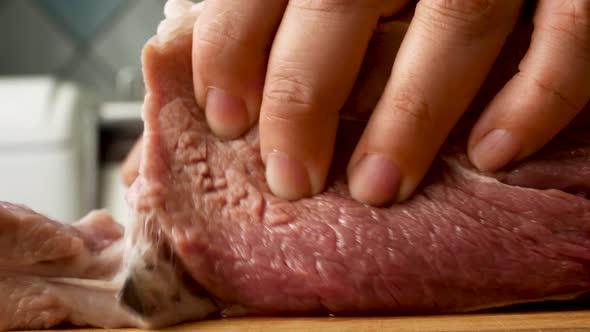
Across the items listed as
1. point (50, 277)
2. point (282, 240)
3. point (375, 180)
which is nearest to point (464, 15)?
point (375, 180)

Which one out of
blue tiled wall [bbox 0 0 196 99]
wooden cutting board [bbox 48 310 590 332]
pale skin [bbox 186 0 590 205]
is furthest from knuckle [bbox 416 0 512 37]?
blue tiled wall [bbox 0 0 196 99]

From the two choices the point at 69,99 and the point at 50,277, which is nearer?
the point at 50,277

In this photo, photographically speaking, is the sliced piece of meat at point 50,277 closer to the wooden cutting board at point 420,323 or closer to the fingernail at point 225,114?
the wooden cutting board at point 420,323

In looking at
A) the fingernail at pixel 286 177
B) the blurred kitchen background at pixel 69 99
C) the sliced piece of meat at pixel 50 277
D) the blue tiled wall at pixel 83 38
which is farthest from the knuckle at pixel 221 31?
the blue tiled wall at pixel 83 38

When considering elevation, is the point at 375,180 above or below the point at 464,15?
below

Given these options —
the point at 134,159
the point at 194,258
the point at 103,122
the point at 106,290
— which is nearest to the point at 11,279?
the point at 106,290

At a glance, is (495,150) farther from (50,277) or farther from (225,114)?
(50,277)

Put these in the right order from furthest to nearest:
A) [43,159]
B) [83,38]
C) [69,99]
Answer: [83,38]
[69,99]
[43,159]
